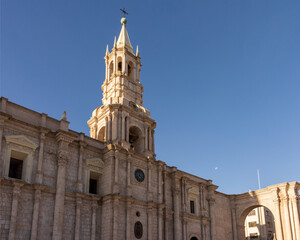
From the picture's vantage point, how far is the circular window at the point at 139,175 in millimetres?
31131

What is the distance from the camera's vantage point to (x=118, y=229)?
27.3 meters

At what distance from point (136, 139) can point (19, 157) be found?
43.4ft

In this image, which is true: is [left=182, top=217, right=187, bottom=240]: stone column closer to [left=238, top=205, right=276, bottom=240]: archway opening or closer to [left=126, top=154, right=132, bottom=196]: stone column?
[left=126, top=154, right=132, bottom=196]: stone column

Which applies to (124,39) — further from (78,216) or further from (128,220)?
(78,216)

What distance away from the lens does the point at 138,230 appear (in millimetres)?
29203

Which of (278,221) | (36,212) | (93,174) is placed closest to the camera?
(36,212)

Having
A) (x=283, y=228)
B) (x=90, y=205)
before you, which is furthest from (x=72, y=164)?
(x=283, y=228)

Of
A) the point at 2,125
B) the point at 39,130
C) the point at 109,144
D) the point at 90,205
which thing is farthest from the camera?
the point at 109,144

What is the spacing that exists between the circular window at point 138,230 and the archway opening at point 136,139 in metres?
7.66

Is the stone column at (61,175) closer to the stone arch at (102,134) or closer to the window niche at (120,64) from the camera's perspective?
the stone arch at (102,134)

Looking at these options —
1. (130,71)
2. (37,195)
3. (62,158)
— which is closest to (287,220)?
(130,71)

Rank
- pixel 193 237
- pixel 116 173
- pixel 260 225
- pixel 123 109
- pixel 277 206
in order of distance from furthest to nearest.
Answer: pixel 260 225 → pixel 277 206 → pixel 193 237 → pixel 123 109 → pixel 116 173

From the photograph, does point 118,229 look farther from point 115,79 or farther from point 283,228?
point 283,228

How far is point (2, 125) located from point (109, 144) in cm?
951
